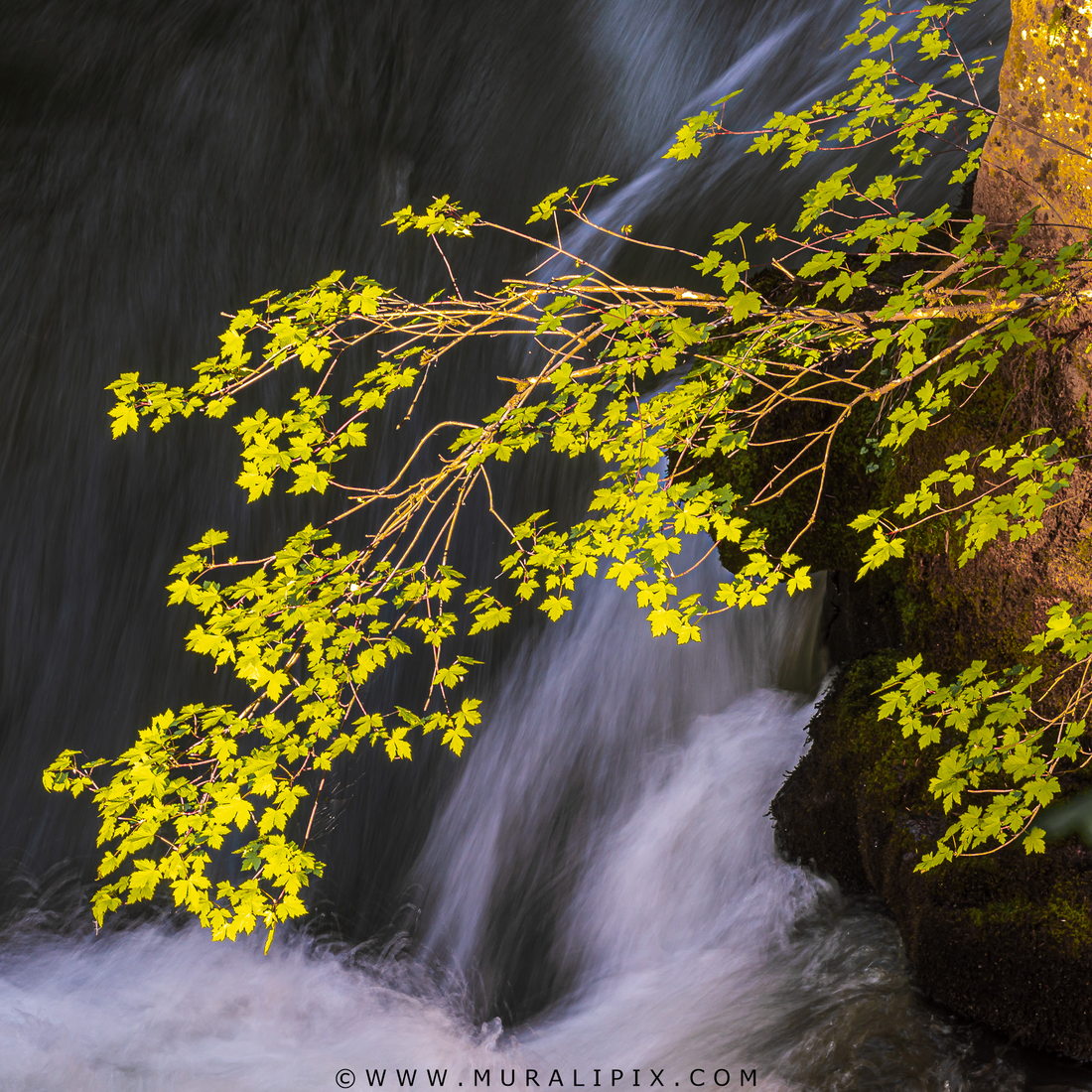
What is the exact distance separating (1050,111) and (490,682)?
3.70 meters

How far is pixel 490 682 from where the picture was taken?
582 cm

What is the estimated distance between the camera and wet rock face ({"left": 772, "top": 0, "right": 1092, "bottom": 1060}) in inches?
119

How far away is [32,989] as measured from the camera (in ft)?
18.0

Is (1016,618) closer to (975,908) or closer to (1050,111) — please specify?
(975,908)

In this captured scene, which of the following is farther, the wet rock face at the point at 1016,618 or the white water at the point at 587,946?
the white water at the point at 587,946

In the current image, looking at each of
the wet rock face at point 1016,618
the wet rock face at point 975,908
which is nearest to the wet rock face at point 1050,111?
the wet rock face at point 1016,618

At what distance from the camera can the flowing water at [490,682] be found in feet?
13.8

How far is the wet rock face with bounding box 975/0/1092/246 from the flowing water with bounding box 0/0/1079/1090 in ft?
6.55

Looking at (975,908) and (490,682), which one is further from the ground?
(490,682)

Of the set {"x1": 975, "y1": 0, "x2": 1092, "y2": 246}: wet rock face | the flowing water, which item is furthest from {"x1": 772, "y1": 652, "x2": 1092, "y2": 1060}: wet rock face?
{"x1": 975, "y1": 0, "x2": 1092, "y2": 246}: wet rock face

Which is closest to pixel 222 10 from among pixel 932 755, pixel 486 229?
pixel 486 229

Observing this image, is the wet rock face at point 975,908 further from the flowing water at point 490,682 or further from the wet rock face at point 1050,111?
the wet rock face at point 1050,111

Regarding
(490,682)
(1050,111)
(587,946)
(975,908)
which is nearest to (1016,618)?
(975,908)

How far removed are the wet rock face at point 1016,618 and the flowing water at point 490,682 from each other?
0.21 m
